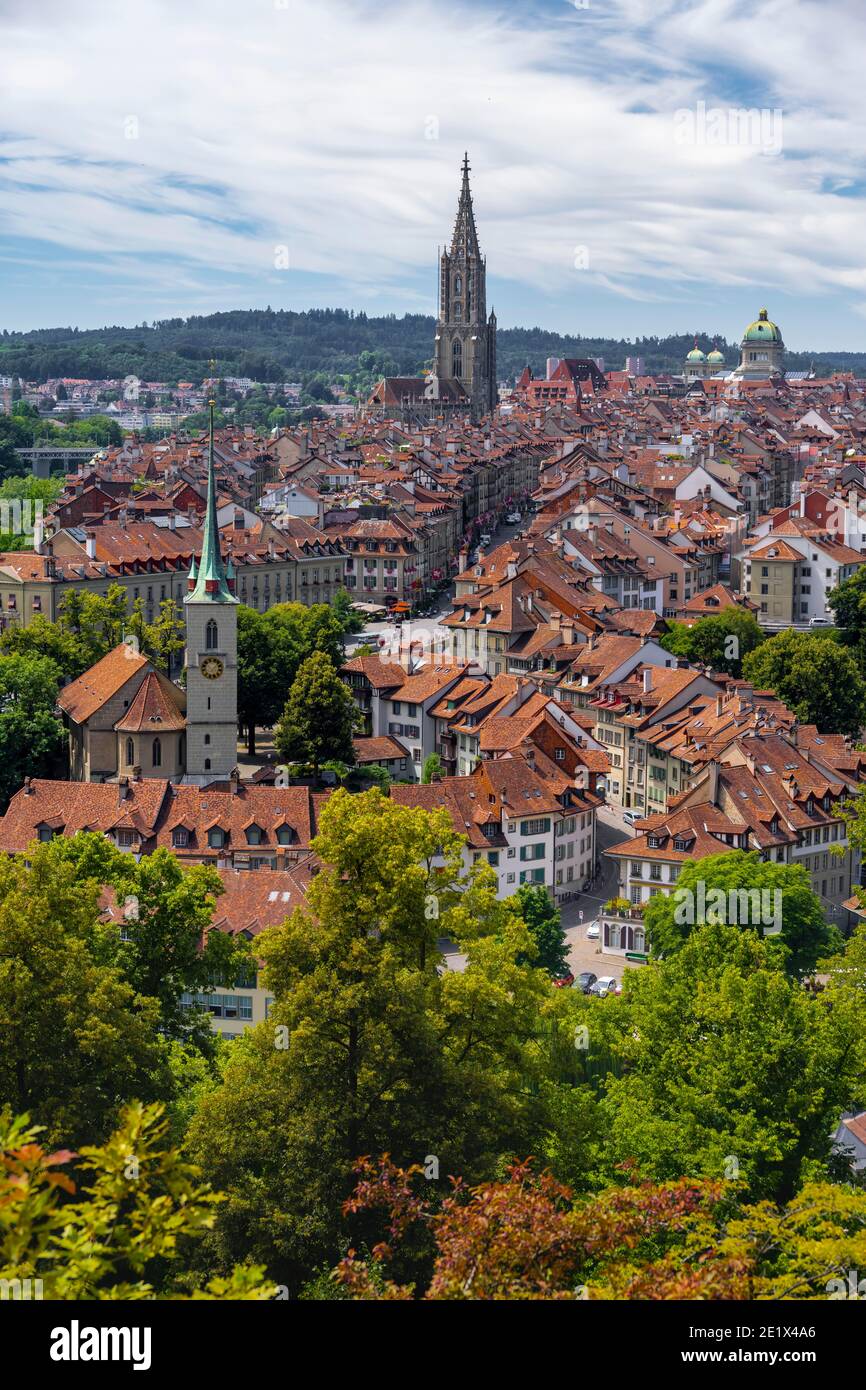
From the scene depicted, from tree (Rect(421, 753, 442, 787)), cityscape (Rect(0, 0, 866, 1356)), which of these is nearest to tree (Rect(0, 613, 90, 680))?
cityscape (Rect(0, 0, 866, 1356))

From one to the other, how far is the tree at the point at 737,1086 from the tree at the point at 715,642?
180ft

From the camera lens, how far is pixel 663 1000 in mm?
34688

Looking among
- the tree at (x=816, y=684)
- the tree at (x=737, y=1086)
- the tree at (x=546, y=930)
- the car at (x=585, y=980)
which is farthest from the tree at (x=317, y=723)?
the tree at (x=737, y=1086)

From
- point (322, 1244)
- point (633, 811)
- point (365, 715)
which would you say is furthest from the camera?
point (365, 715)

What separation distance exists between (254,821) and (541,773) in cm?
1088

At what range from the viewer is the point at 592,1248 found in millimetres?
18016

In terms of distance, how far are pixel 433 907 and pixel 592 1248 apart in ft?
39.1

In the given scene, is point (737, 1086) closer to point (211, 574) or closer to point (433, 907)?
point (433, 907)

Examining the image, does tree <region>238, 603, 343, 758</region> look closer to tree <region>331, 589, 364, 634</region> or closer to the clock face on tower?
the clock face on tower

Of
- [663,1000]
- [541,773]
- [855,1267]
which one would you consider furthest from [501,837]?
[855,1267]

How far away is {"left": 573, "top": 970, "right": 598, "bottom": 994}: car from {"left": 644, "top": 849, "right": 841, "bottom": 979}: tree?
6.61 ft
